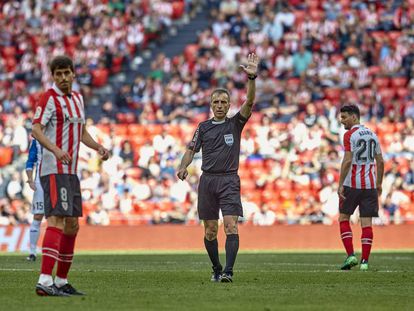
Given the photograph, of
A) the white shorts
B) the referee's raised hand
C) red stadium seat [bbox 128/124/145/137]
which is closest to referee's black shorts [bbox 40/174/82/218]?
the referee's raised hand

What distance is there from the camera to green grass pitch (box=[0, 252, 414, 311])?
10.3m

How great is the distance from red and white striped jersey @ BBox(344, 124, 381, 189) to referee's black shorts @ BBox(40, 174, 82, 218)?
22.0 ft

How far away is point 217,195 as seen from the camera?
45.3 ft

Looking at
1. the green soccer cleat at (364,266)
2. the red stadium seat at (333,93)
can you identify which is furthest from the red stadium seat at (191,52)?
the green soccer cleat at (364,266)

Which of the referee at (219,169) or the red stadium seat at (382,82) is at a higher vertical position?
the red stadium seat at (382,82)

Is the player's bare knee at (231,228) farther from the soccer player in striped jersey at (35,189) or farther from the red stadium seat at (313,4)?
the red stadium seat at (313,4)

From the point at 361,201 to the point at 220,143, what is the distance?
3.99 metres

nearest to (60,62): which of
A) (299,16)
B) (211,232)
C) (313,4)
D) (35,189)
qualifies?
(211,232)

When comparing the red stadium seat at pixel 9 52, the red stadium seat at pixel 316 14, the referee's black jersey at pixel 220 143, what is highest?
the red stadium seat at pixel 316 14

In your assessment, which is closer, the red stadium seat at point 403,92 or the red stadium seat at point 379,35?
the red stadium seat at point 403,92

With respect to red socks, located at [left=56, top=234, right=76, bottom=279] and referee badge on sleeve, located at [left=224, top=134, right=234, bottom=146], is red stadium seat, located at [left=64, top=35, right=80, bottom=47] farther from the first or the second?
red socks, located at [left=56, top=234, right=76, bottom=279]

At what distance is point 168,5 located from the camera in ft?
119

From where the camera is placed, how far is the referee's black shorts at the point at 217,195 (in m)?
13.7

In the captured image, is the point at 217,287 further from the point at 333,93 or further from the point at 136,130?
the point at 333,93
